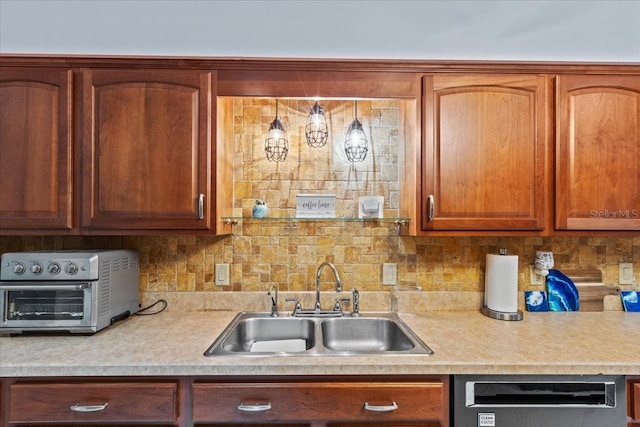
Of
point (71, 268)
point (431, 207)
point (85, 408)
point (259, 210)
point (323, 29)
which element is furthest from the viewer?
point (259, 210)

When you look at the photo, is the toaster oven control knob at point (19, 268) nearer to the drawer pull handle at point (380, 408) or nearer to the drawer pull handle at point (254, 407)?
the drawer pull handle at point (254, 407)

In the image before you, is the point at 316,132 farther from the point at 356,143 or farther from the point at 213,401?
the point at 213,401

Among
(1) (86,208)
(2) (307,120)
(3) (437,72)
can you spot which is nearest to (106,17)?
(1) (86,208)

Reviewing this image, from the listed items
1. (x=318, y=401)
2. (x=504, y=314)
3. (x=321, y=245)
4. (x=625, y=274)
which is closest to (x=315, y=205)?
(x=321, y=245)

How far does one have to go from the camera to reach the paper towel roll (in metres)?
1.72

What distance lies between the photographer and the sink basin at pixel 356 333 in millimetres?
1741

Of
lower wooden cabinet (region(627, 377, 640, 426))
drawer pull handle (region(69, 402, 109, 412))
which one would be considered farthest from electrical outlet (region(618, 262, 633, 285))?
drawer pull handle (region(69, 402, 109, 412))

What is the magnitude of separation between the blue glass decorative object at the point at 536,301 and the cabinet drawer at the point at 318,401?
1003 mm

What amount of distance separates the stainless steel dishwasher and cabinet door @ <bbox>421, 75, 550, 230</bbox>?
65 cm

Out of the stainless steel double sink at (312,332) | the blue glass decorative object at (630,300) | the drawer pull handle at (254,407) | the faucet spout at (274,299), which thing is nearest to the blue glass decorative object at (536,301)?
the blue glass decorative object at (630,300)

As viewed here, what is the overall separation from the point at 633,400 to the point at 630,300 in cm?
93

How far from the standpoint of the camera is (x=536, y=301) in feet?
6.18

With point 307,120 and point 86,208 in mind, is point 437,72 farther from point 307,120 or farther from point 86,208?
point 86,208

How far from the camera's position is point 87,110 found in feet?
5.05
